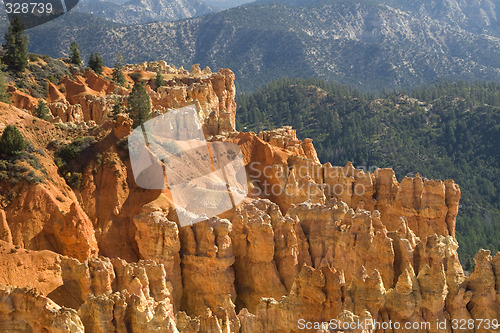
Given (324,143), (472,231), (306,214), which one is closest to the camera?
(306,214)

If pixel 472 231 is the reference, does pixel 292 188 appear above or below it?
above

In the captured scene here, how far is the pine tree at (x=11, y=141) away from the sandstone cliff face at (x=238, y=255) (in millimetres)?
2886

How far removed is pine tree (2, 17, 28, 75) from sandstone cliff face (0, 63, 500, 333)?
1272 inches

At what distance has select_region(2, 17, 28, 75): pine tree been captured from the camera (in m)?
89.5

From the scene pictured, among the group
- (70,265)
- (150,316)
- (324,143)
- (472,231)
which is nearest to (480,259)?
(150,316)

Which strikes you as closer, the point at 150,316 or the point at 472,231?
the point at 150,316

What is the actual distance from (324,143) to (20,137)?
113 meters

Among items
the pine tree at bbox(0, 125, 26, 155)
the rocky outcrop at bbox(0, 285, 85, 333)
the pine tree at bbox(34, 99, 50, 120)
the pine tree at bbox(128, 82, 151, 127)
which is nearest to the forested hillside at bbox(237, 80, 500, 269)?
the pine tree at bbox(128, 82, 151, 127)

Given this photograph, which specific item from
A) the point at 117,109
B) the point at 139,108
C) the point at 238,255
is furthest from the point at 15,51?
the point at 238,255

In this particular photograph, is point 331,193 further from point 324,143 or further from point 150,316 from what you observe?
point 324,143

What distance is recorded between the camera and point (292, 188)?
63.8 m

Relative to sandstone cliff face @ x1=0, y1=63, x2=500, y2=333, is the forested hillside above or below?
below

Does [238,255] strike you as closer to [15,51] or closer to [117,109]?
[117,109]

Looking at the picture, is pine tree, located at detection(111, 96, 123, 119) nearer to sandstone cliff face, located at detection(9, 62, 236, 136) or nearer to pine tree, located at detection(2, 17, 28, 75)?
sandstone cliff face, located at detection(9, 62, 236, 136)
